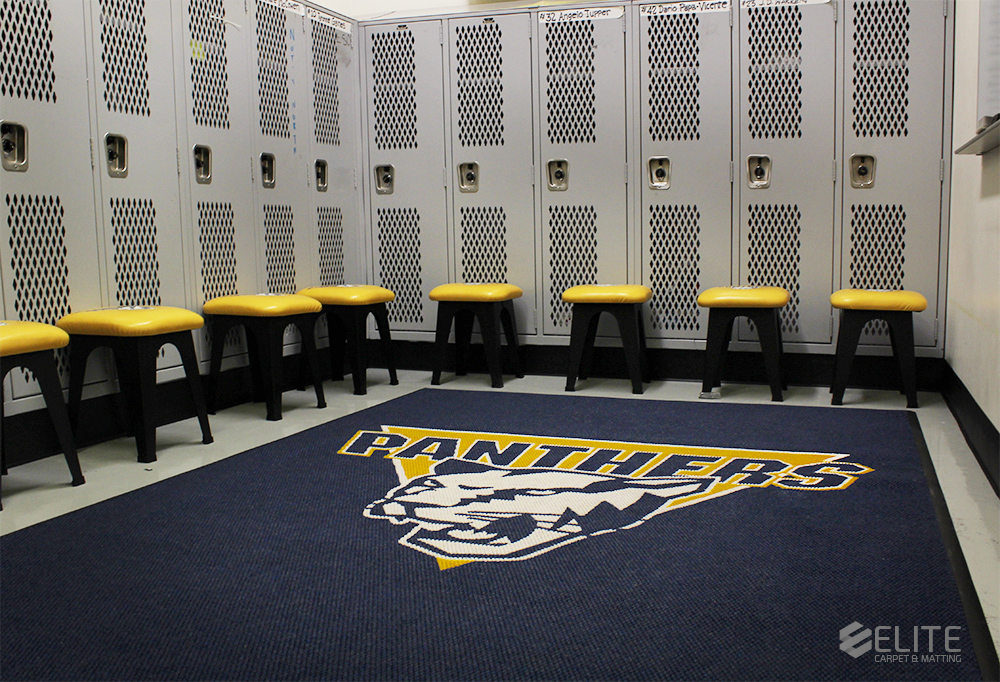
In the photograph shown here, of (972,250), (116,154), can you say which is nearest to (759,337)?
(972,250)

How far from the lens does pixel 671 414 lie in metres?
4.09

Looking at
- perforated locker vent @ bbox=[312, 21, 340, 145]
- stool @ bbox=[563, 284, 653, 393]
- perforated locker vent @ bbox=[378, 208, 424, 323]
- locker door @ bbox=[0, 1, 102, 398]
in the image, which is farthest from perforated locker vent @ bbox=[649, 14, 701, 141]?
locker door @ bbox=[0, 1, 102, 398]

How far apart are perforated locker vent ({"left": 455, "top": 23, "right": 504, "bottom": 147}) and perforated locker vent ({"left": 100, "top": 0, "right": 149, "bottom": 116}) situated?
2.03 meters

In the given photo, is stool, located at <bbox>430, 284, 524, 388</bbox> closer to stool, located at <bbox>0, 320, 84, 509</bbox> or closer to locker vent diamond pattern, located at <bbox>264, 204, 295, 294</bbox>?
locker vent diamond pattern, located at <bbox>264, 204, 295, 294</bbox>

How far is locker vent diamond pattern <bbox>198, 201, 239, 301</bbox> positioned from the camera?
4.24 meters

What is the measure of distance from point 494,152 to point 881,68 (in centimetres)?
228

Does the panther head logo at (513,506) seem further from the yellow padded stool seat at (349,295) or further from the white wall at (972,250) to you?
the yellow padded stool seat at (349,295)

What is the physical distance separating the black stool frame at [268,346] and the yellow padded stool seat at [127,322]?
0.55m

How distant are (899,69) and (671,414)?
7.67ft

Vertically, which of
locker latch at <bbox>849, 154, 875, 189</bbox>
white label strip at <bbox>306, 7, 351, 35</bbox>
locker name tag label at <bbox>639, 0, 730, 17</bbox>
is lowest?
locker latch at <bbox>849, 154, 875, 189</bbox>

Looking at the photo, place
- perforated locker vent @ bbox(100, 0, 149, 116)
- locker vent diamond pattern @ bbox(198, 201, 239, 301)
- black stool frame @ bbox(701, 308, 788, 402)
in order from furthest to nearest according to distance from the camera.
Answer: black stool frame @ bbox(701, 308, 788, 402) → locker vent diamond pattern @ bbox(198, 201, 239, 301) → perforated locker vent @ bbox(100, 0, 149, 116)

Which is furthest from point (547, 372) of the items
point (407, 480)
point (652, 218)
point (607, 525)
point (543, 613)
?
point (543, 613)

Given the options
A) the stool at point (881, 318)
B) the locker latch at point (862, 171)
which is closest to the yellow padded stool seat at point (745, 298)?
the stool at point (881, 318)

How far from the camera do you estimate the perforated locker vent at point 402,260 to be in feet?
18.1
